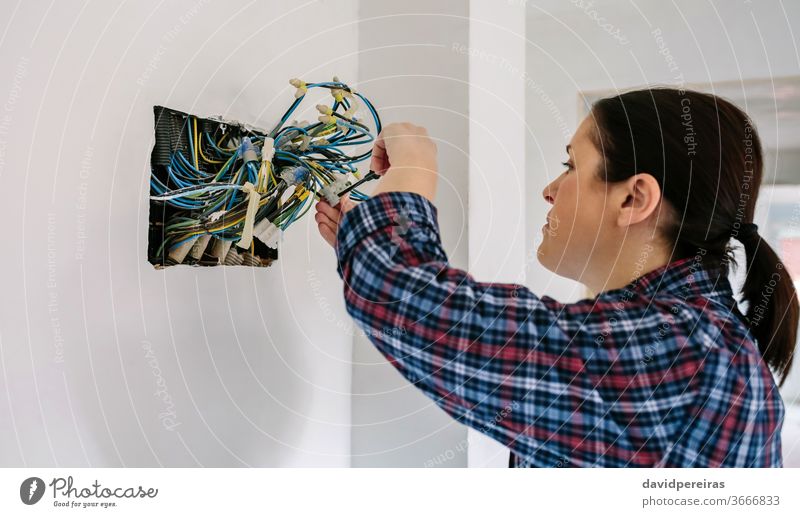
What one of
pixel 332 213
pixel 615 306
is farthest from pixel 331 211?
pixel 615 306

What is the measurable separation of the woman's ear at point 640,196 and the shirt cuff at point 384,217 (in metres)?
0.23

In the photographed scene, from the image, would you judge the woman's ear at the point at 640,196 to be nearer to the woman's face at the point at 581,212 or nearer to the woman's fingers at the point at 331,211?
the woman's face at the point at 581,212

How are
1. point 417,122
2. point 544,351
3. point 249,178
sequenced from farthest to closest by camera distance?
point 417,122 → point 249,178 → point 544,351

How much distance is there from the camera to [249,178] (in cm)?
63

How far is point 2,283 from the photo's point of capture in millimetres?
515

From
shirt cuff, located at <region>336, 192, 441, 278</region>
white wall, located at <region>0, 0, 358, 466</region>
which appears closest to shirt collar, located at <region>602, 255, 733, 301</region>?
shirt cuff, located at <region>336, 192, 441, 278</region>

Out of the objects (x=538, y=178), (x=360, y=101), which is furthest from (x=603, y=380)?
(x=360, y=101)

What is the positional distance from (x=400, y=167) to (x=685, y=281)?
0.31 metres

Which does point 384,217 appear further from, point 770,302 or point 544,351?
point 770,302

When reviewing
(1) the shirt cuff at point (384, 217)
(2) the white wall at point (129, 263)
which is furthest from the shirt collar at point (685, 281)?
(2) the white wall at point (129, 263)

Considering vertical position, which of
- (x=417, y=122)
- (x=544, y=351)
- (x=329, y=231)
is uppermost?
(x=417, y=122)

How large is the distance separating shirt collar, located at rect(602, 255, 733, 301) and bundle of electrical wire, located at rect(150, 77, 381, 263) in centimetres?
33
